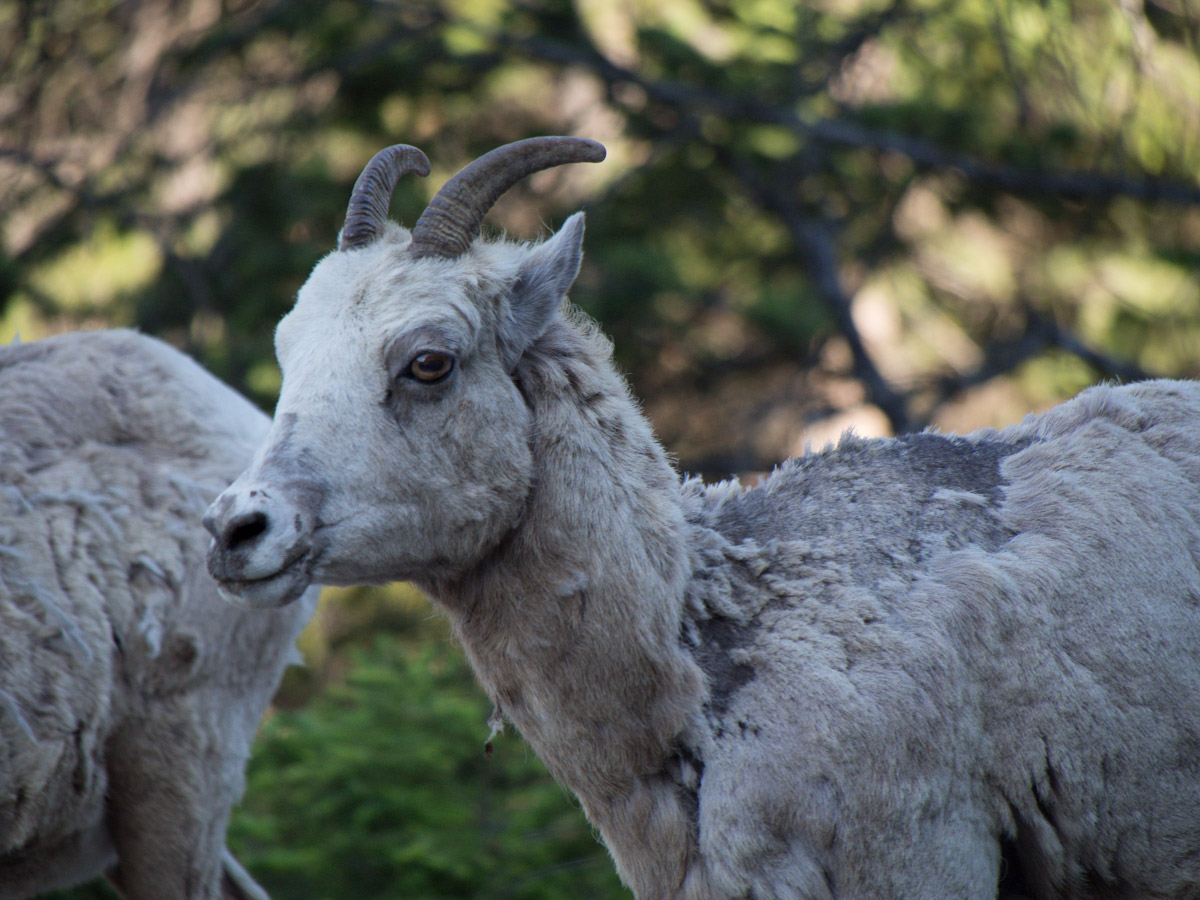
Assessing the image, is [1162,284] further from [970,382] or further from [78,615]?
[78,615]

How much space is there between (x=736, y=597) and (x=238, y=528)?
142 centimetres

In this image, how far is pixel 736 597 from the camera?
315cm

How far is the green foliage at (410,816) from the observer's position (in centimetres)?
530

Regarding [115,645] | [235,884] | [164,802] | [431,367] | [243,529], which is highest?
[431,367]

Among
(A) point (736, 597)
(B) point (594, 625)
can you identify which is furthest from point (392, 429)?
(A) point (736, 597)

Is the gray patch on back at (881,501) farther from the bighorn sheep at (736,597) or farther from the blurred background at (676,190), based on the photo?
the blurred background at (676,190)

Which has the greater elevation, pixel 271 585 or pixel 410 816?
pixel 271 585

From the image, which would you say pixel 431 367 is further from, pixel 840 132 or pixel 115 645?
pixel 840 132

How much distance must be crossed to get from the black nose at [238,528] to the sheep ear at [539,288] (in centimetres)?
87

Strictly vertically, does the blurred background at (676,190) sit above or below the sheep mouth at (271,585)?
below

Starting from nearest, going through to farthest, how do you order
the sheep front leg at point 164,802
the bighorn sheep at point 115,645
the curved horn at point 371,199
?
1. the curved horn at point 371,199
2. the bighorn sheep at point 115,645
3. the sheep front leg at point 164,802

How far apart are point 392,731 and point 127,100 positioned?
23.2 feet

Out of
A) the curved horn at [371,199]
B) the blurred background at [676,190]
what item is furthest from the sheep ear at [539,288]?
the blurred background at [676,190]

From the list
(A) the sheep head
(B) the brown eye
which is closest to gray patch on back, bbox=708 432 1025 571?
(A) the sheep head
